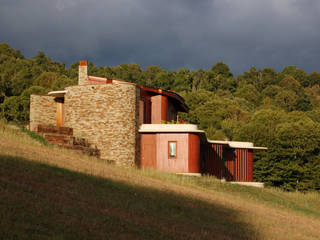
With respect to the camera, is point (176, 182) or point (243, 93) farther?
point (243, 93)

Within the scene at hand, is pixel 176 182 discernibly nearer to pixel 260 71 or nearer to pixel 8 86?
pixel 8 86

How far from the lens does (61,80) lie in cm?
7088

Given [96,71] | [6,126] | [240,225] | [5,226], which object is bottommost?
[240,225]

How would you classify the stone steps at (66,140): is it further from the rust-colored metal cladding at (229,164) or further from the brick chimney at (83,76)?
the rust-colored metal cladding at (229,164)

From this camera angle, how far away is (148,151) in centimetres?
3167

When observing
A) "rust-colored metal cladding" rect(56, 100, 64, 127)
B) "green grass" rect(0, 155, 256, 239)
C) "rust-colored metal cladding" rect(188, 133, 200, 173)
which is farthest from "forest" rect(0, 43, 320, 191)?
"green grass" rect(0, 155, 256, 239)

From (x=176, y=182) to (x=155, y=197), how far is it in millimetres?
7721

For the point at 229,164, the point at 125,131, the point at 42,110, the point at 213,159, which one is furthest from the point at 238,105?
the point at 125,131

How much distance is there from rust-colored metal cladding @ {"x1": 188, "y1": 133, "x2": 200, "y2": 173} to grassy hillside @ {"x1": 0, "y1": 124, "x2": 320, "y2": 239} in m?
11.5

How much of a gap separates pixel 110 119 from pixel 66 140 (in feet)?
12.2

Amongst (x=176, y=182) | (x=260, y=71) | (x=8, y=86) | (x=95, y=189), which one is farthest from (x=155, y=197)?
(x=260, y=71)

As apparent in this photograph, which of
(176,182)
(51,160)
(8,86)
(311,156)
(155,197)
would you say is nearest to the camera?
(155,197)

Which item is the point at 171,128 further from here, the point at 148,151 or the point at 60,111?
the point at 60,111

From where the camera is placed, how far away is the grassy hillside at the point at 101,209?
9.71 meters
